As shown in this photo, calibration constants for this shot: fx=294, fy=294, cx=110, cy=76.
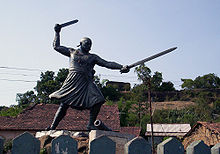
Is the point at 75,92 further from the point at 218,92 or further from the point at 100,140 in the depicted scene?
the point at 218,92

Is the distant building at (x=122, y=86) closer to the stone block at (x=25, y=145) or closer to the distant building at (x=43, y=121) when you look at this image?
the distant building at (x=43, y=121)

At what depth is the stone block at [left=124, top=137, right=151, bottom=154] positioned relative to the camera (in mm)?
2998

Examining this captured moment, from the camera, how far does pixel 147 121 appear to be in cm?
3534

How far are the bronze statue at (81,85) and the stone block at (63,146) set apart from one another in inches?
135

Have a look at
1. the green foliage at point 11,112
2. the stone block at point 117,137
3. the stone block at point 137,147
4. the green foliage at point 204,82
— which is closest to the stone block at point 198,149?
the stone block at point 137,147

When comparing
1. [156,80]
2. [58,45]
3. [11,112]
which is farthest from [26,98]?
[58,45]

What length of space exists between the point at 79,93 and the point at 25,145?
3.66 meters

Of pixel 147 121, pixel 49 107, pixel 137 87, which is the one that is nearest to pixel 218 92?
pixel 137 87

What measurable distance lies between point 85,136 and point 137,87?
148 ft

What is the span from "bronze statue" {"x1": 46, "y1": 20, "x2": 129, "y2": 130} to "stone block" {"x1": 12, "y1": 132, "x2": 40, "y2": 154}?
352cm

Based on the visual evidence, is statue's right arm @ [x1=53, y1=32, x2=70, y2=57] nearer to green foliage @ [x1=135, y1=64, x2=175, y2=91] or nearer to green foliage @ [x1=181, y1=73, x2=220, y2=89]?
green foliage @ [x1=135, y1=64, x2=175, y2=91]

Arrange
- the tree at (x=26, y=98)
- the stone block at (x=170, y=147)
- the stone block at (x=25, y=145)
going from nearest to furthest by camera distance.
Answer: the stone block at (x=25, y=145) → the stone block at (x=170, y=147) → the tree at (x=26, y=98)

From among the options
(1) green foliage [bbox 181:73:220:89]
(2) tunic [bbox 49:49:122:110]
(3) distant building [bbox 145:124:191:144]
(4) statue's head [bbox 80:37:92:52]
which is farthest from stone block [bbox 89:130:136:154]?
(1) green foliage [bbox 181:73:220:89]

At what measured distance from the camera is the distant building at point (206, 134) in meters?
19.5
